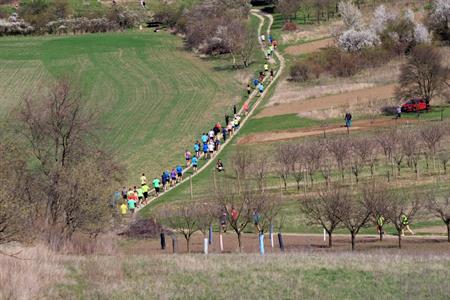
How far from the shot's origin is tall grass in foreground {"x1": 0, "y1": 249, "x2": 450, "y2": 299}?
2784 cm

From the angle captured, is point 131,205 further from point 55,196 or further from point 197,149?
point 197,149

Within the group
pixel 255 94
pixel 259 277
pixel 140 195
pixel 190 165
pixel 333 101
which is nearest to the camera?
pixel 259 277

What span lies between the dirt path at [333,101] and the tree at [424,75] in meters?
3.11

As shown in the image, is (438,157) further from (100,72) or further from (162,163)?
(100,72)

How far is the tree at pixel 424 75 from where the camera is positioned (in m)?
72.6

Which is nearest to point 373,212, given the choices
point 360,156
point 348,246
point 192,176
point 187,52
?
point 348,246

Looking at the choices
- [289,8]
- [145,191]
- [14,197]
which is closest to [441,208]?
[14,197]

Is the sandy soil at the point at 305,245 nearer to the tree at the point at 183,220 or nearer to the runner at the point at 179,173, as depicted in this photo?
the tree at the point at 183,220

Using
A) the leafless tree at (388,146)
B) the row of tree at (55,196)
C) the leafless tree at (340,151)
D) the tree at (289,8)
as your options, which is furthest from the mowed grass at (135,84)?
the row of tree at (55,196)

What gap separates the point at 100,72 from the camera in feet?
328

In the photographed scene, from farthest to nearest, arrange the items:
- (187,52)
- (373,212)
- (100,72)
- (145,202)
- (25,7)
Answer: (25,7) < (187,52) < (100,72) < (145,202) < (373,212)

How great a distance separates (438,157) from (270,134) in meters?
16.4

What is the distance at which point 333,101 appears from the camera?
79.1 metres

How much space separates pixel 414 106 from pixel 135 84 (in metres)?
32.5
